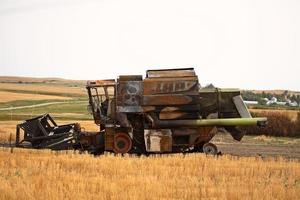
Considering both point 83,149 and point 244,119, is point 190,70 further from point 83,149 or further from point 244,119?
point 83,149

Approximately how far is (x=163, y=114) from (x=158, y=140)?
1061 mm

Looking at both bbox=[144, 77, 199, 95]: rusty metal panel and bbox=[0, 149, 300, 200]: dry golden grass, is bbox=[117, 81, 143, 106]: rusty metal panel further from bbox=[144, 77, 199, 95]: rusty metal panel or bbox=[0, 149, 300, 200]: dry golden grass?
bbox=[0, 149, 300, 200]: dry golden grass

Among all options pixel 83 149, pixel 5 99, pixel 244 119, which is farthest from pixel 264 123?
pixel 5 99

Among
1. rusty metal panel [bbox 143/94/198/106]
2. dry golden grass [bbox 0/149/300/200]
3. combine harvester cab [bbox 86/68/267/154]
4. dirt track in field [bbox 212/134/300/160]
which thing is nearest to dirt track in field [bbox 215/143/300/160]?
dirt track in field [bbox 212/134/300/160]

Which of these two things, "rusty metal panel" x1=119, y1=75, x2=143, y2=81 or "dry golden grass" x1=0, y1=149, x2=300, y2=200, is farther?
"rusty metal panel" x1=119, y1=75, x2=143, y2=81

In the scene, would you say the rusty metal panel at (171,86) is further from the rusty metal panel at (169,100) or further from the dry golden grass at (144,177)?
the dry golden grass at (144,177)

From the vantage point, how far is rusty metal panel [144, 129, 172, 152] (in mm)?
19125

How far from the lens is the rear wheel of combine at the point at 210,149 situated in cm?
1911

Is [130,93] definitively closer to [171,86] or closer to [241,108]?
[171,86]

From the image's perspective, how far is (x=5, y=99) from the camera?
7762cm

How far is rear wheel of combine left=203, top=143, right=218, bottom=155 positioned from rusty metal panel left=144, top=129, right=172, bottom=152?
1.41 m

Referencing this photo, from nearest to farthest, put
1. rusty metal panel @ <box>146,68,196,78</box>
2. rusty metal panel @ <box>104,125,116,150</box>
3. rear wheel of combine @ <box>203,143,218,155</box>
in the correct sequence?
rear wheel of combine @ <box>203,143,218,155</box> → rusty metal panel @ <box>146,68,196,78</box> → rusty metal panel @ <box>104,125,116,150</box>

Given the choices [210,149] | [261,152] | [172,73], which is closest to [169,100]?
[172,73]

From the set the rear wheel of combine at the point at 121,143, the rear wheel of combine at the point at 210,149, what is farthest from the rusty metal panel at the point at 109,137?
the rear wheel of combine at the point at 210,149
